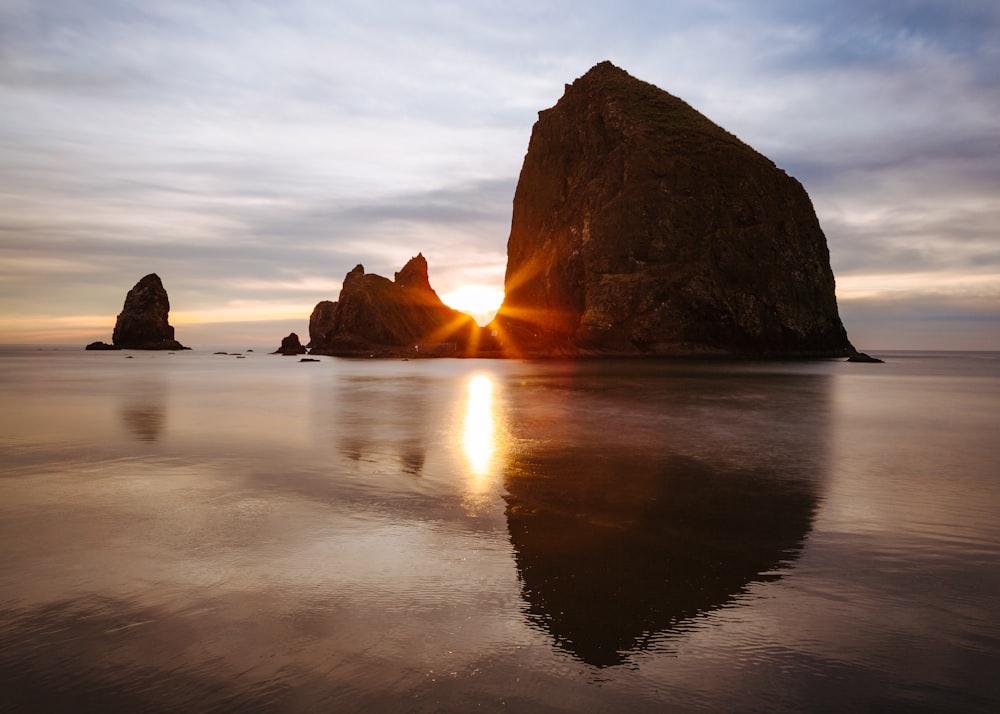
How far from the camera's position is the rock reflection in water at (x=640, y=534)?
5.68 meters

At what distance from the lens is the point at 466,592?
6.24m

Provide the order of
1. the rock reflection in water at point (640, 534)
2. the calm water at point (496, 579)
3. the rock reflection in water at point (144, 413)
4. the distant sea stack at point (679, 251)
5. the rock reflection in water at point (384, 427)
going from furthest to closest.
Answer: the distant sea stack at point (679, 251) < the rock reflection in water at point (144, 413) < the rock reflection in water at point (384, 427) < the rock reflection in water at point (640, 534) < the calm water at point (496, 579)

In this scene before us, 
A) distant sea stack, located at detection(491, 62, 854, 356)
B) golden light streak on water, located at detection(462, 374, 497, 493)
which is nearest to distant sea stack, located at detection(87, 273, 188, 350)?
distant sea stack, located at detection(491, 62, 854, 356)

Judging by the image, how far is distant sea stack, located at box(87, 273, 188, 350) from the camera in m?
171

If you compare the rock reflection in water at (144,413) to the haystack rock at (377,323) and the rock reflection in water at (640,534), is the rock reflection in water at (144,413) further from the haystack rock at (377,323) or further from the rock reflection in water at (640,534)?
the haystack rock at (377,323)

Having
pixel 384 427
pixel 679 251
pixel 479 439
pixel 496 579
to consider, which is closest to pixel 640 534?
pixel 496 579

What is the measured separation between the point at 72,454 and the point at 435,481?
9.49 metres

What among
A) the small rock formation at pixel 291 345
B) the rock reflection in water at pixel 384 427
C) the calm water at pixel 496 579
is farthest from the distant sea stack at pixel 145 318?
the calm water at pixel 496 579

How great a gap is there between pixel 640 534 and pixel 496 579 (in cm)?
259

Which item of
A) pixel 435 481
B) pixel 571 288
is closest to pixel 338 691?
pixel 435 481

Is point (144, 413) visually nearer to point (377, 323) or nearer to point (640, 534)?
point (640, 534)

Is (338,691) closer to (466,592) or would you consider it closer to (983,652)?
(466,592)

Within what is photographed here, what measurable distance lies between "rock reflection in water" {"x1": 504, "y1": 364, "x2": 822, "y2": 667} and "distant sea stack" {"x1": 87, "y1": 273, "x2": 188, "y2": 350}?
185m

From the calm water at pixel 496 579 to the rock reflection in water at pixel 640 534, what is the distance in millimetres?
45
